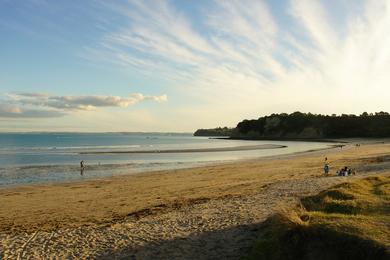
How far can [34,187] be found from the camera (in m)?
29.2

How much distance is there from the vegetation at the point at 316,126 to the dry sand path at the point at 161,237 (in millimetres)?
134739

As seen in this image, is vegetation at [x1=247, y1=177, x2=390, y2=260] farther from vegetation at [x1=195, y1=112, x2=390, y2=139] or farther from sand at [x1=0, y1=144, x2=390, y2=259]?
vegetation at [x1=195, y1=112, x2=390, y2=139]

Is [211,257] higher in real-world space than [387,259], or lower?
lower

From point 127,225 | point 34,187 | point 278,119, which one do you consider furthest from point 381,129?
point 127,225

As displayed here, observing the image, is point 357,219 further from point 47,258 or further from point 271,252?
point 47,258

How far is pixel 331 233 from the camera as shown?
929 cm

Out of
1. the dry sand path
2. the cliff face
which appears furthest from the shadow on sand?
the cliff face

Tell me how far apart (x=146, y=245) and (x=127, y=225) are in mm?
2618

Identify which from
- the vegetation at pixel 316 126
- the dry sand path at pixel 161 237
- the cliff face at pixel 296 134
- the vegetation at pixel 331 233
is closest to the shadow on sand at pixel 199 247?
the dry sand path at pixel 161 237

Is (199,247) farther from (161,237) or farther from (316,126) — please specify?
(316,126)

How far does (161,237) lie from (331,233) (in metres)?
5.05

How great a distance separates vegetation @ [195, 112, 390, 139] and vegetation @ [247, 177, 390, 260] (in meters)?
136

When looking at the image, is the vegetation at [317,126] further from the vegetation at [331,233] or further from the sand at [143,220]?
the vegetation at [331,233]

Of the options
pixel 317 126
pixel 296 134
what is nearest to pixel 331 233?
pixel 317 126
